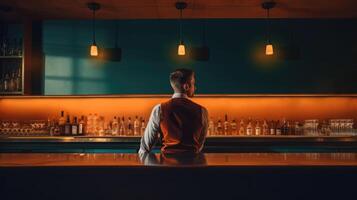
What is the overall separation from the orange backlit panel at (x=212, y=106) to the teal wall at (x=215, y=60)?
0.85 ft

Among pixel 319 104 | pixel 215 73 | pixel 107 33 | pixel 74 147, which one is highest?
pixel 107 33

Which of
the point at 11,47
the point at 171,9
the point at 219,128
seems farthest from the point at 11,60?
the point at 219,128

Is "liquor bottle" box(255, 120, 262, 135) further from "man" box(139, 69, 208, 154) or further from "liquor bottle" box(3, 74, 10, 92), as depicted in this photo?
"liquor bottle" box(3, 74, 10, 92)

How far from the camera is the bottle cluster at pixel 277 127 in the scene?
4.71 metres

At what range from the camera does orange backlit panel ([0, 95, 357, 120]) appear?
5.07 meters

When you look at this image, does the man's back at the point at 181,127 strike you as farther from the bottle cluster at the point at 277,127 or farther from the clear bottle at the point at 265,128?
the clear bottle at the point at 265,128

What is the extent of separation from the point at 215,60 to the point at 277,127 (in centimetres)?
128

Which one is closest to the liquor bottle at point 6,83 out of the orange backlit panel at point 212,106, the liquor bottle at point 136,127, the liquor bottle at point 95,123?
the orange backlit panel at point 212,106

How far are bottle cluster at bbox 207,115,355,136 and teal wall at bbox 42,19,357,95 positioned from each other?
465mm

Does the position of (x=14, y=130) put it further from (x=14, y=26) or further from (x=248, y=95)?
(x=248, y=95)
